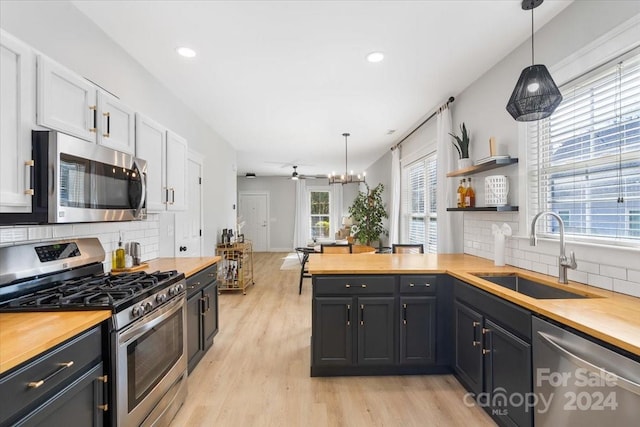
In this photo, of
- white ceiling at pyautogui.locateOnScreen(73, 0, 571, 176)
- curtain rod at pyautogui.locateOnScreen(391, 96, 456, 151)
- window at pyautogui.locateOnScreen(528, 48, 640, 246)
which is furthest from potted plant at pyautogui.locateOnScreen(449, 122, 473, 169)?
window at pyautogui.locateOnScreen(528, 48, 640, 246)

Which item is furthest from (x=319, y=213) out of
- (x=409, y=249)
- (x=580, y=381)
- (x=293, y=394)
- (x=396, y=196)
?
(x=580, y=381)

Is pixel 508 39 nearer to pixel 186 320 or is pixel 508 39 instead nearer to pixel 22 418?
pixel 186 320

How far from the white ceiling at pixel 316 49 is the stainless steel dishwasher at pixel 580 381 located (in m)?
2.08

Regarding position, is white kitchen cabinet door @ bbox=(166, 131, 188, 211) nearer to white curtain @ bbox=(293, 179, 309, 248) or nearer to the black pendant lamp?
the black pendant lamp

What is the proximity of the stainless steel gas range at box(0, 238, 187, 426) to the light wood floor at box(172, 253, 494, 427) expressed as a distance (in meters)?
0.32

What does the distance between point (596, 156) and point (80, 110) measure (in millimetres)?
3087

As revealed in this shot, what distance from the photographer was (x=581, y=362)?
4.32ft

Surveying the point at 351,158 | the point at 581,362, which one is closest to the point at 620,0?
the point at 581,362

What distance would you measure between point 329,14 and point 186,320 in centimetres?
246

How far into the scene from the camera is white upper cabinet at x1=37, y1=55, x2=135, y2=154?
5.12ft

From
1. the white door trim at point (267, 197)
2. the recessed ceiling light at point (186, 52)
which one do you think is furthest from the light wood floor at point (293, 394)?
the white door trim at point (267, 197)

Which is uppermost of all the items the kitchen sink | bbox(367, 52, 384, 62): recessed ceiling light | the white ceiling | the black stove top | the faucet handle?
the white ceiling

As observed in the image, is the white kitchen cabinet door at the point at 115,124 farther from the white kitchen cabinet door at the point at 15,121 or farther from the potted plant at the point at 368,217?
the potted plant at the point at 368,217

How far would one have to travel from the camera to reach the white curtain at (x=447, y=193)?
3.66 metres
